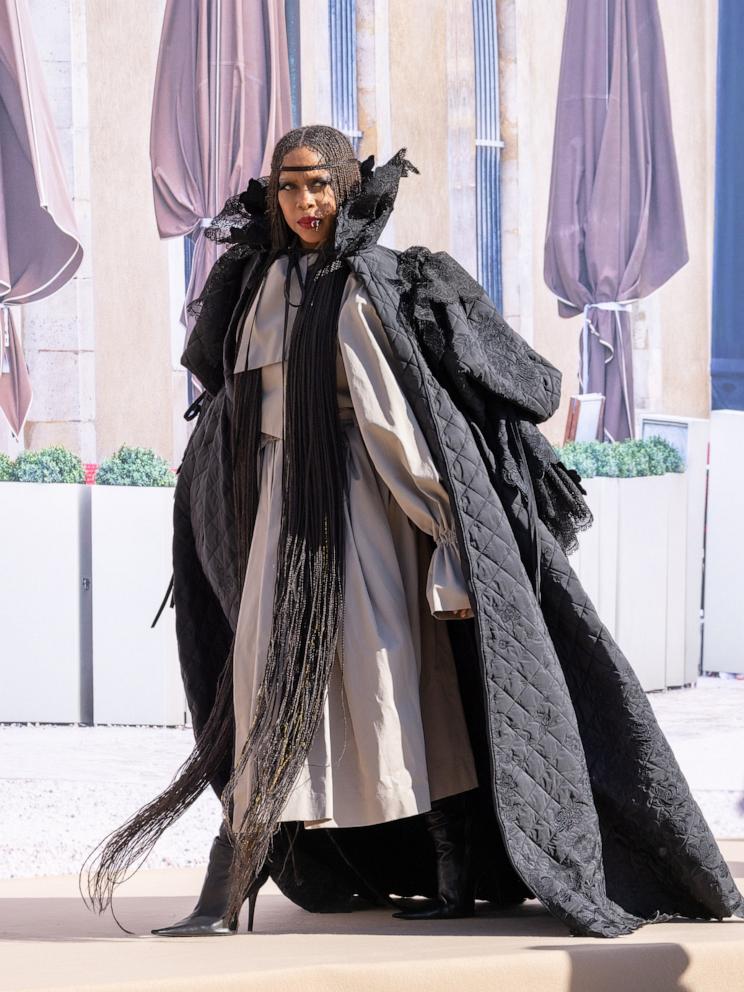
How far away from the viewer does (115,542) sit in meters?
6.17

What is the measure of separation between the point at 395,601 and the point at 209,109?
4.10 metres

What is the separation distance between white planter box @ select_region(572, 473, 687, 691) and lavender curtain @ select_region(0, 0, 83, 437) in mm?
2597

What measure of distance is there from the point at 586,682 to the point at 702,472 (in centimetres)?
479

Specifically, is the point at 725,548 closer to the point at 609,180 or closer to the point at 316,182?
the point at 609,180

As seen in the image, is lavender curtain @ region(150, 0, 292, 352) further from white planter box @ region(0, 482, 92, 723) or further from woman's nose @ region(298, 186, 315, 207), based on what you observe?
woman's nose @ region(298, 186, 315, 207)

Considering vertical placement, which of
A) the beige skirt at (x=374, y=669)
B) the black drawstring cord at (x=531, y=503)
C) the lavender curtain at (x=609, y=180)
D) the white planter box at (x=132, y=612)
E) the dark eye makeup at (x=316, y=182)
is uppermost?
the lavender curtain at (x=609, y=180)

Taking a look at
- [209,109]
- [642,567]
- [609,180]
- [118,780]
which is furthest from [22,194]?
[642,567]

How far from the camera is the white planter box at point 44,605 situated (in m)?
6.00

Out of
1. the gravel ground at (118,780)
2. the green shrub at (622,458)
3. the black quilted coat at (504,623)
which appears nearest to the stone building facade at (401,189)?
the green shrub at (622,458)

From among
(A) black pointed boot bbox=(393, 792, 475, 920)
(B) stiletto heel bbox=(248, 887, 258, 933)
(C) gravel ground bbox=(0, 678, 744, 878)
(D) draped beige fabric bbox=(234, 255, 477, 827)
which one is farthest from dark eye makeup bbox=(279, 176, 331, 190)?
(C) gravel ground bbox=(0, 678, 744, 878)

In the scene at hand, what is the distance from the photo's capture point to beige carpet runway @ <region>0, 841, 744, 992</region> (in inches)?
85.4

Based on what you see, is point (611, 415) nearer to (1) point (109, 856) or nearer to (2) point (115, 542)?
(2) point (115, 542)

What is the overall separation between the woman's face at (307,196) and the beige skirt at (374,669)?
14.3 inches

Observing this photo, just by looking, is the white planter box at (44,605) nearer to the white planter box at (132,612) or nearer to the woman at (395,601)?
the white planter box at (132,612)
